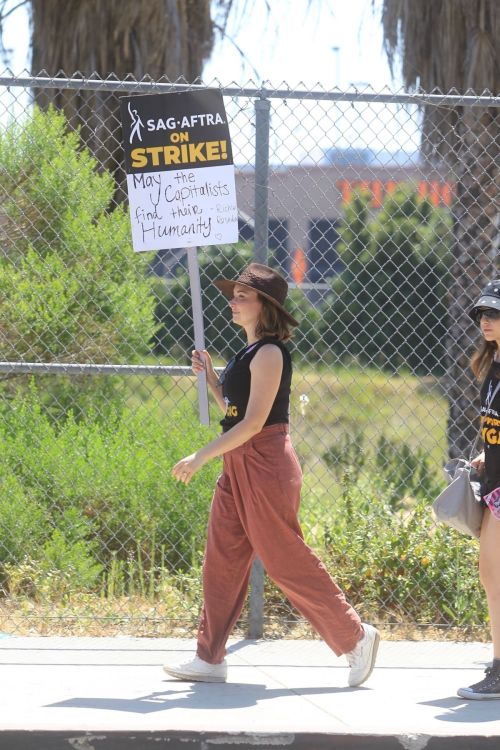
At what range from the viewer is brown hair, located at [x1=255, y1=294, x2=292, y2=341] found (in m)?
4.99

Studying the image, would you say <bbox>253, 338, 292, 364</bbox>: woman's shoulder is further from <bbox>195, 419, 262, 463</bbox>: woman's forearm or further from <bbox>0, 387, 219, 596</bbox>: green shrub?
<bbox>0, 387, 219, 596</bbox>: green shrub

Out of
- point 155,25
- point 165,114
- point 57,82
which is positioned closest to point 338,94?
point 165,114

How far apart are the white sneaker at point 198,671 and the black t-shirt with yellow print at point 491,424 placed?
A: 4.58 ft

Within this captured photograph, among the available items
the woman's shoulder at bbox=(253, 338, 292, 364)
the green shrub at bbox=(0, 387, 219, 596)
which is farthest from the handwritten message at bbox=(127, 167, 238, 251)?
the green shrub at bbox=(0, 387, 219, 596)

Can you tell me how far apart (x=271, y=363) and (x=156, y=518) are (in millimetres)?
2334

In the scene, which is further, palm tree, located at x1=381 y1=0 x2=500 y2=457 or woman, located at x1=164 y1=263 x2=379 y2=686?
palm tree, located at x1=381 y1=0 x2=500 y2=457

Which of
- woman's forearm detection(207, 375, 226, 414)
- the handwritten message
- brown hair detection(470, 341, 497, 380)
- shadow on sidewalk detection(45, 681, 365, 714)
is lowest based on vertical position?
shadow on sidewalk detection(45, 681, 365, 714)

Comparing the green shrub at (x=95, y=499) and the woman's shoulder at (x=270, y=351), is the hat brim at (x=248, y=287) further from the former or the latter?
the green shrub at (x=95, y=499)

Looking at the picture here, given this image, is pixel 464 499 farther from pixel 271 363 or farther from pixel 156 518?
pixel 156 518

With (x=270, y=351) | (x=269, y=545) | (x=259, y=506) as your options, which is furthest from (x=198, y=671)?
(x=270, y=351)

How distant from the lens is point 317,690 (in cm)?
501

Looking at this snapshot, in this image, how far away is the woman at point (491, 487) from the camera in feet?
15.9

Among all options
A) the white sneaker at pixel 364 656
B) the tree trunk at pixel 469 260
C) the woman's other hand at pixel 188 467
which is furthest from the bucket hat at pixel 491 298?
the tree trunk at pixel 469 260

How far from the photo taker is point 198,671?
5.03 metres
